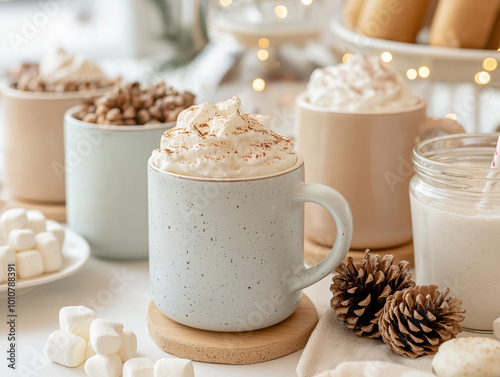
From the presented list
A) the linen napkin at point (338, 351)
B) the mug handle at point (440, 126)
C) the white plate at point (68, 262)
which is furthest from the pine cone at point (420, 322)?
Result: the white plate at point (68, 262)

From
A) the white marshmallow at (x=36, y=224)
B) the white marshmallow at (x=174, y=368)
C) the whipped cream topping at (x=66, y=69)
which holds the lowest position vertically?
the white marshmallow at (x=174, y=368)

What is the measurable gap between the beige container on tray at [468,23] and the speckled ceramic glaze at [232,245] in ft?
1.72

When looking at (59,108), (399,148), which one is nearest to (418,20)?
(399,148)

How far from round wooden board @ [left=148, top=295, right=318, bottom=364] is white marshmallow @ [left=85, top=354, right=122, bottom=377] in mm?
70

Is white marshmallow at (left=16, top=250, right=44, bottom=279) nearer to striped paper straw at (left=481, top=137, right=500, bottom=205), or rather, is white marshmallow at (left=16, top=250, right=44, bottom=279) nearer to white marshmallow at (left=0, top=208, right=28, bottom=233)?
white marshmallow at (left=0, top=208, right=28, bottom=233)

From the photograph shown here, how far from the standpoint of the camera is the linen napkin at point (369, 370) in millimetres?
660

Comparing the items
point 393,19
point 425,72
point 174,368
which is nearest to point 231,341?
point 174,368

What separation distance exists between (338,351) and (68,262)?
1.34 feet

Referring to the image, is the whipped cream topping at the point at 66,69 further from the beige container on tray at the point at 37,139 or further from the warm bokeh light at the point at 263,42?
the warm bokeh light at the point at 263,42

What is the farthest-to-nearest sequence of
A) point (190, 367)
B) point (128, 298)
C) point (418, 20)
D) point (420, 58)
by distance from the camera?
point (418, 20) → point (420, 58) → point (128, 298) → point (190, 367)

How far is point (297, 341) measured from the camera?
77 centimetres

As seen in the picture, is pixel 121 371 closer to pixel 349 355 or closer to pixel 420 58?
pixel 349 355

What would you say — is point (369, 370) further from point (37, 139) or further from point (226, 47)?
point (226, 47)

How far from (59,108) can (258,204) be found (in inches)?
21.7
